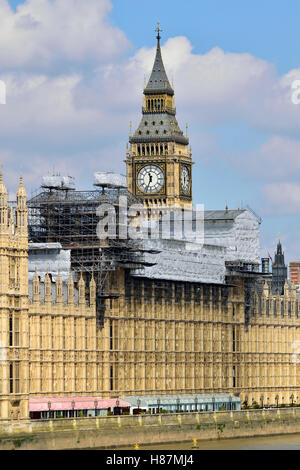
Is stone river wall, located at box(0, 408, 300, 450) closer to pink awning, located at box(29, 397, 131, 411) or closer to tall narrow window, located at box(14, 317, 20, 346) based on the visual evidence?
tall narrow window, located at box(14, 317, 20, 346)

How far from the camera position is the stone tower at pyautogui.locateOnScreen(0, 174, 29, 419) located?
174 meters

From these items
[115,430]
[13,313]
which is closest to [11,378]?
[13,313]

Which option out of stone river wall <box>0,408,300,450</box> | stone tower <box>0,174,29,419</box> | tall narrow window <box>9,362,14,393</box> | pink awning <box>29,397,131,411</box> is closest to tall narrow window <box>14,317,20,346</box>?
stone tower <box>0,174,29,419</box>

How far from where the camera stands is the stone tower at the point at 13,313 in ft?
571

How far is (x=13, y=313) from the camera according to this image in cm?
17562

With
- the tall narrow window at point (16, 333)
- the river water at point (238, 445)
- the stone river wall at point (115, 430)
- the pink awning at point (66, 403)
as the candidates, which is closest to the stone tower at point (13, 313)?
the tall narrow window at point (16, 333)

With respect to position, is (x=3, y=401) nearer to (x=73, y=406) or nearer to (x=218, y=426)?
(x=73, y=406)

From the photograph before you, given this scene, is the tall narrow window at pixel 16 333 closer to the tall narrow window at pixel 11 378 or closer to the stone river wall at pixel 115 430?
the tall narrow window at pixel 11 378

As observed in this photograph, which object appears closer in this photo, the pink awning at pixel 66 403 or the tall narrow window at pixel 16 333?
the tall narrow window at pixel 16 333

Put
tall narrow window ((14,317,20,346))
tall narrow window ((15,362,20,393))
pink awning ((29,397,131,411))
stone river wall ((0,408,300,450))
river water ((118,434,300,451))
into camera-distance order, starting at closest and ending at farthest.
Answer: stone river wall ((0,408,300,450)) < tall narrow window ((14,317,20,346)) < tall narrow window ((15,362,20,393)) < river water ((118,434,300,451)) < pink awning ((29,397,131,411))

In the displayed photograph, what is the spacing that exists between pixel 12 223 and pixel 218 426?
32982 mm
